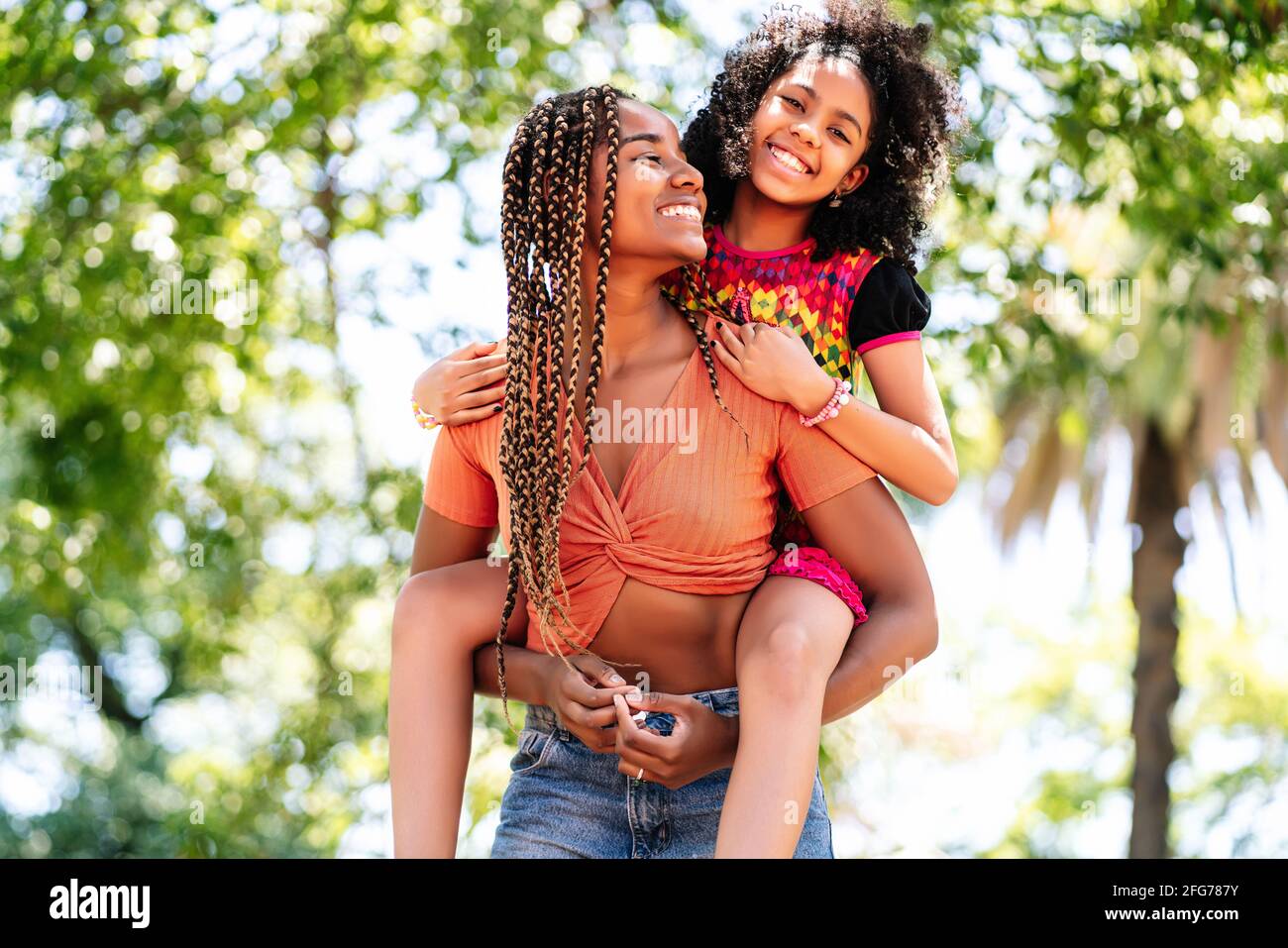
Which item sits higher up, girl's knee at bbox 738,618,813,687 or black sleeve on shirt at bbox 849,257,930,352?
black sleeve on shirt at bbox 849,257,930,352

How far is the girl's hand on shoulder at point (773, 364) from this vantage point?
292 cm

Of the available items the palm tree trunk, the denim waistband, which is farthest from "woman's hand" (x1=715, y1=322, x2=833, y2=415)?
the palm tree trunk

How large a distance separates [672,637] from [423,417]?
748 mm

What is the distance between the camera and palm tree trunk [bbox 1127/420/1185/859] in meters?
11.8

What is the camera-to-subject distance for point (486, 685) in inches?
121

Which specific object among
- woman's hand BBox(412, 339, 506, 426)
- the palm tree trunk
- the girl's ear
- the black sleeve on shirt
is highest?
the girl's ear

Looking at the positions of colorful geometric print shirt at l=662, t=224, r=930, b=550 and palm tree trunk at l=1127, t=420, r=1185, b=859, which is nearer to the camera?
colorful geometric print shirt at l=662, t=224, r=930, b=550

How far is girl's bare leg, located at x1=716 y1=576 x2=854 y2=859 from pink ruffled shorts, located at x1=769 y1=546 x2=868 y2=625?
0.10 m

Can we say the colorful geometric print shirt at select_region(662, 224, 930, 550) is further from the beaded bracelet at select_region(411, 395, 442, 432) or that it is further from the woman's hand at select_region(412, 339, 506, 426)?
the beaded bracelet at select_region(411, 395, 442, 432)

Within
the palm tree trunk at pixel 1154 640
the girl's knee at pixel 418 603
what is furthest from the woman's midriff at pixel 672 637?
the palm tree trunk at pixel 1154 640

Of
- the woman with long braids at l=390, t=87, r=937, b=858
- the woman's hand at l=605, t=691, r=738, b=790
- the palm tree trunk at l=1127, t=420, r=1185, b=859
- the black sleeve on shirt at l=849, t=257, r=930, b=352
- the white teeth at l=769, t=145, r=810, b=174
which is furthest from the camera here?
the palm tree trunk at l=1127, t=420, r=1185, b=859

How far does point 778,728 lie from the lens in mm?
2717

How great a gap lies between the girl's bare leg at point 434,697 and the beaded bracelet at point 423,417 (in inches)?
13.8

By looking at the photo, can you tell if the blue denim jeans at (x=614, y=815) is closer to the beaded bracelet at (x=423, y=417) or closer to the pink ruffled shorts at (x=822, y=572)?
the pink ruffled shorts at (x=822, y=572)
